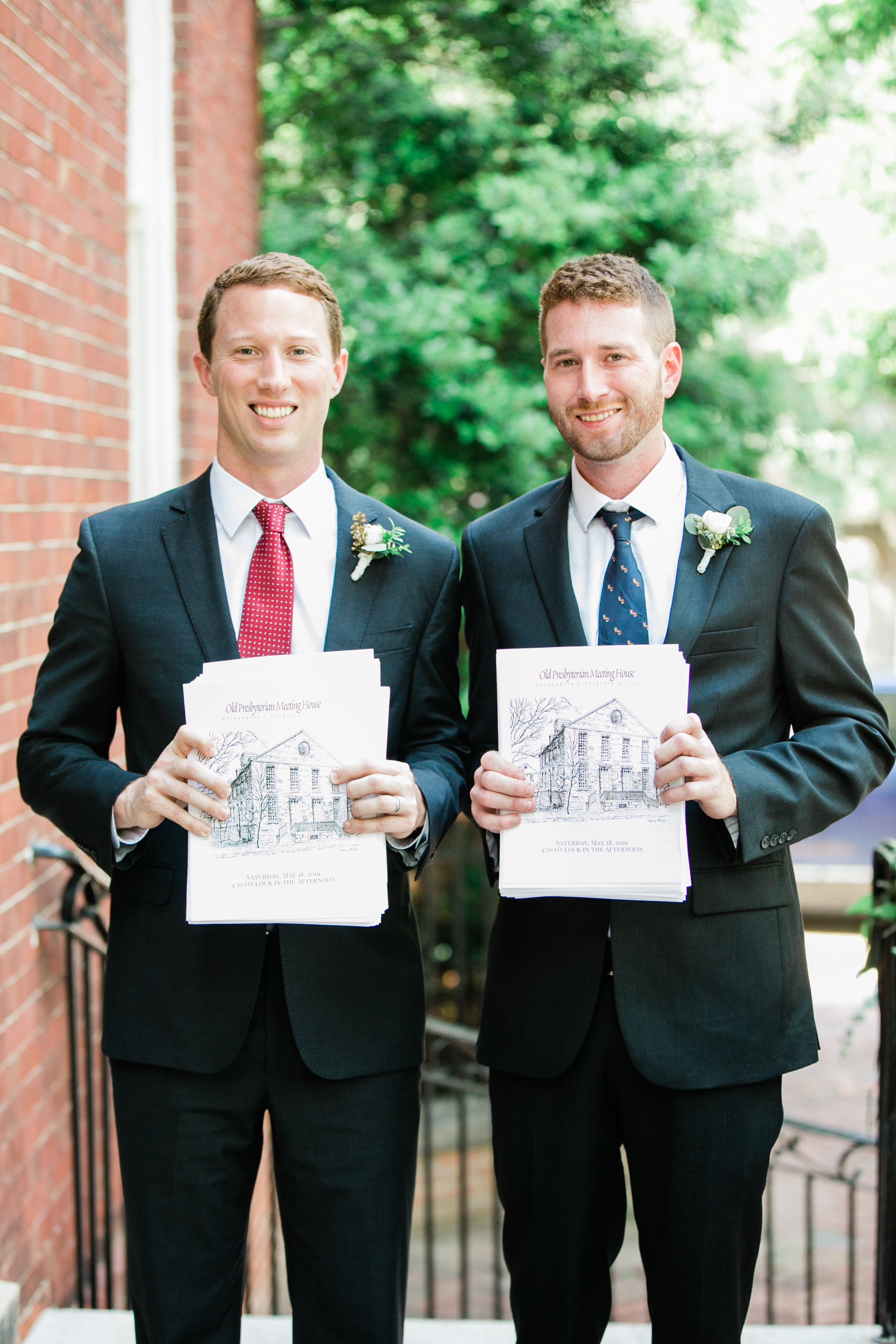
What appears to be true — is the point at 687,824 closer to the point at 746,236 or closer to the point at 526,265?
the point at 526,265

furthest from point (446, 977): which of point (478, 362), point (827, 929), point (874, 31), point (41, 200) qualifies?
point (874, 31)

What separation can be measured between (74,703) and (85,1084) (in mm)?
2038

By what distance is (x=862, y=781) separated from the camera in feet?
7.91

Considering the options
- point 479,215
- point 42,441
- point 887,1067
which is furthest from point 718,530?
point 479,215

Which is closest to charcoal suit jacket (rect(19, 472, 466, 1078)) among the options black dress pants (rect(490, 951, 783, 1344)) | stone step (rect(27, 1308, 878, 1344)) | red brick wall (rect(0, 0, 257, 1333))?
black dress pants (rect(490, 951, 783, 1344))

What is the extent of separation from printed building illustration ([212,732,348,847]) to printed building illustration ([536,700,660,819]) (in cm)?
41

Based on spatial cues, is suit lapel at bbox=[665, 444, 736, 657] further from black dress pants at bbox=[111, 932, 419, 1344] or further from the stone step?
the stone step

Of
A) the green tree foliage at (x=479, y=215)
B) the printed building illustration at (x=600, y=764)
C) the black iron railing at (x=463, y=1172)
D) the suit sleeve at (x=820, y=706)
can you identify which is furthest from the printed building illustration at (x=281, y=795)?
the green tree foliage at (x=479, y=215)

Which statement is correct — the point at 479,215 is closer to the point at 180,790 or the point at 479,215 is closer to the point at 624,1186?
the point at 180,790

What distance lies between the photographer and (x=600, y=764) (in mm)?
2250

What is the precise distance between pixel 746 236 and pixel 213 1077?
634 centimetres

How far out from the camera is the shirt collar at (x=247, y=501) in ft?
8.07

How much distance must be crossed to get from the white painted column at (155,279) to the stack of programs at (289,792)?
320 centimetres

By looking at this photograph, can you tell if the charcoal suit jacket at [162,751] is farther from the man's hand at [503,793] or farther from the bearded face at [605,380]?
the bearded face at [605,380]
